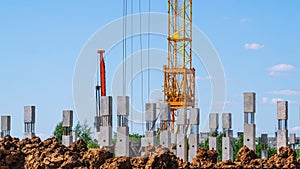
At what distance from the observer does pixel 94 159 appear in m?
10.6

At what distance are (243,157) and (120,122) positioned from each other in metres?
2.93

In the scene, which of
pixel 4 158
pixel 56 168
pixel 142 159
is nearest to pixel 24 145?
pixel 4 158

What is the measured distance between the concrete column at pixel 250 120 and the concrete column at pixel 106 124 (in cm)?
272

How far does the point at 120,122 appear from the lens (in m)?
13.7

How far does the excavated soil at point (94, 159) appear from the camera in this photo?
33.2 feet

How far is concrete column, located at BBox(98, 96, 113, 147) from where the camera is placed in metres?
13.5

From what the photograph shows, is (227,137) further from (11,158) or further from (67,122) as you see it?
(11,158)

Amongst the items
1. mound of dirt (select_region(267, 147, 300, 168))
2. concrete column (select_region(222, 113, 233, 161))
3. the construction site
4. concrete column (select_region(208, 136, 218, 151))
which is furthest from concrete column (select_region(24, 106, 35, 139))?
mound of dirt (select_region(267, 147, 300, 168))

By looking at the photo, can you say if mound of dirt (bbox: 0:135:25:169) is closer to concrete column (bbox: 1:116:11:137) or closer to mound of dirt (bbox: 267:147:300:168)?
mound of dirt (bbox: 267:147:300:168)

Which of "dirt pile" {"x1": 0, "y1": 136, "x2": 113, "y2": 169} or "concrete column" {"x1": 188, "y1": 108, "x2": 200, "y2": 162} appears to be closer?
"dirt pile" {"x1": 0, "y1": 136, "x2": 113, "y2": 169}

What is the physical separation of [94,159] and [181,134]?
6221mm

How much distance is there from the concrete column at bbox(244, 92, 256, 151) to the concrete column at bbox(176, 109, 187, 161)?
223 cm

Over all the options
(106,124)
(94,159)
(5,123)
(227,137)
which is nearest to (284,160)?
(94,159)

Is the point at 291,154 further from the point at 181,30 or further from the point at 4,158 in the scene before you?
the point at 181,30
